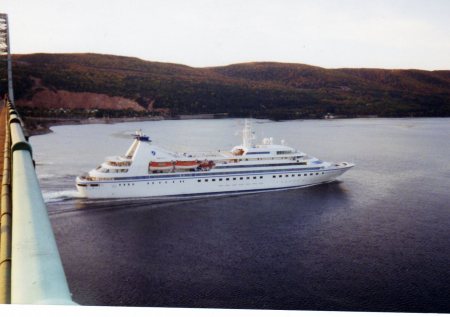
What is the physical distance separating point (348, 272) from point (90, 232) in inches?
208

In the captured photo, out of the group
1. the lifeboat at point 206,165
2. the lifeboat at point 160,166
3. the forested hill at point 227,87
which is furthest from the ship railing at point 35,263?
the lifeboat at point 206,165

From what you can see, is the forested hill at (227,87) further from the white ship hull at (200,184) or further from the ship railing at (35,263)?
the ship railing at (35,263)

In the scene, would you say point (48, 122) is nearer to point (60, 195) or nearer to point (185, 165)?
point (60, 195)

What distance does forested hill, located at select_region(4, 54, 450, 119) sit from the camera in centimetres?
566

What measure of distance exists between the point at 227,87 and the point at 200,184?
390cm

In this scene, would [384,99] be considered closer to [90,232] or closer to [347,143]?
[90,232]

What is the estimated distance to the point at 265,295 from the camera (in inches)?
218

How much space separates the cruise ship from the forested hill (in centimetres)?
137

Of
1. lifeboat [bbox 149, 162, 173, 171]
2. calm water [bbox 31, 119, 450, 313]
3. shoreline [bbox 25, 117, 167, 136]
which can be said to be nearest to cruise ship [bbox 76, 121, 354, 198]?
lifeboat [bbox 149, 162, 173, 171]

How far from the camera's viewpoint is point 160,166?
38.2 ft

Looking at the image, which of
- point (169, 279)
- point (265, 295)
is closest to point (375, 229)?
point (265, 295)

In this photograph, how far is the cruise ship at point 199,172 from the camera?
11148 millimetres

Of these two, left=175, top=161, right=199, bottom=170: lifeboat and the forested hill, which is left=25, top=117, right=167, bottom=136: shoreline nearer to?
the forested hill

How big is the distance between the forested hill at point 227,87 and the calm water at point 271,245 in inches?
80.9
